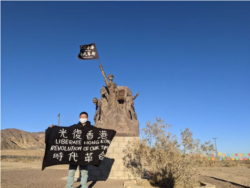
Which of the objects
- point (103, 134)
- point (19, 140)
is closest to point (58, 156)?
point (103, 134)

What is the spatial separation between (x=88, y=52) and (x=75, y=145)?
22.0ft

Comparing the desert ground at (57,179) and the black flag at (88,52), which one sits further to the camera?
the black flag at (88,52)

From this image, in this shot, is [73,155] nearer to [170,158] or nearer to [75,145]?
[75,145]

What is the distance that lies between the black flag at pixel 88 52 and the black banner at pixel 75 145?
6.29m

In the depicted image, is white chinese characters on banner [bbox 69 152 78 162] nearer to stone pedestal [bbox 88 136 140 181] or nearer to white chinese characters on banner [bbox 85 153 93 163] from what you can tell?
white chinese characters on banner [bbox 85 153 93 163]

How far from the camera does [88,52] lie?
404 inches

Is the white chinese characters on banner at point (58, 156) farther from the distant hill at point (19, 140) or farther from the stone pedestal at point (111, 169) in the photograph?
the distant hill at point (19, 140)

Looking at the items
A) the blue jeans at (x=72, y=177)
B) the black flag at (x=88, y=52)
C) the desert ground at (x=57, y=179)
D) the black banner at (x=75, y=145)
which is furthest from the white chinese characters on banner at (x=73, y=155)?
the black flag at (x=88, y=52)

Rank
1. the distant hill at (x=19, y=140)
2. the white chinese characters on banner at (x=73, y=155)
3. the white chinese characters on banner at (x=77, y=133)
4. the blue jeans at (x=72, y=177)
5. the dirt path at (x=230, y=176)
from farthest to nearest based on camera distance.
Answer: the distant hill at (x=19, y=140), the dirt path at (x=230, y=176), the white chinese characters on banner at (x=77, y=133), the white chinese characters on banner at (x=73, y=155), the blue jeans at (x=72, y=177)

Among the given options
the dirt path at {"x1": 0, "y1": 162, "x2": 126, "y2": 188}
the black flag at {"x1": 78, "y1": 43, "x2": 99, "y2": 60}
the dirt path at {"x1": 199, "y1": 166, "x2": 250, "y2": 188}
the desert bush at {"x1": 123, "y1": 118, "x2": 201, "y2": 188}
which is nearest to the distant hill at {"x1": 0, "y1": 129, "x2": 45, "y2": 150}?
the dirt path at {"x1": 0, "y1": 162, "x2": 126, "y2": 188}

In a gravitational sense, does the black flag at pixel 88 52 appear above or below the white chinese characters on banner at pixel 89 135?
above

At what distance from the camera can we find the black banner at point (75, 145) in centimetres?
439

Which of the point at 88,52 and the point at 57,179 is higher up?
the point at 88,52

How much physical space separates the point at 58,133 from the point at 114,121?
16.9 ft
